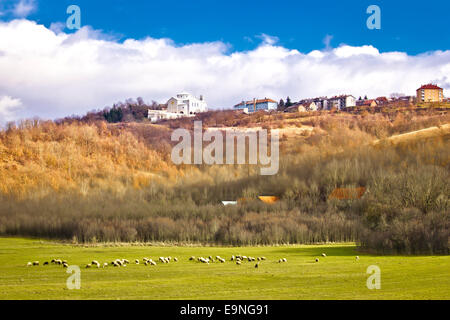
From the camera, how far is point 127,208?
9450 cm

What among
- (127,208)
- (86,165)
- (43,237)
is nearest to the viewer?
(43,237)

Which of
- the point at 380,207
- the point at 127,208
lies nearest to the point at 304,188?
the point at 127,208

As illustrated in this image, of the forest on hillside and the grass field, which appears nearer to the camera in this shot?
the grass field

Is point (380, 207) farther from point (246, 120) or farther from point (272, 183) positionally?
point (246, 120)

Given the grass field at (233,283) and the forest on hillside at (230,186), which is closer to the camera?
the grass field at (233,283)

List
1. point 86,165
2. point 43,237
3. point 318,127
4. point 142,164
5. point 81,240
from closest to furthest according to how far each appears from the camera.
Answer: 1. point 81,240
2. point 43,237
3. point 86,165
4. point 142,164
5. point 318,127

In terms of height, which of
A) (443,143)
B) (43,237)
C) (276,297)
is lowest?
(43,237)

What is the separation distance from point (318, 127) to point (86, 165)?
71.7m

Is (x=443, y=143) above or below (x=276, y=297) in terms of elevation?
above

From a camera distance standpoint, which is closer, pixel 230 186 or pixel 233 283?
pixel 233 283

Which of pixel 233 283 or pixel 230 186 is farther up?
pixel 230 186

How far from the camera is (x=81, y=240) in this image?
2544 inches
